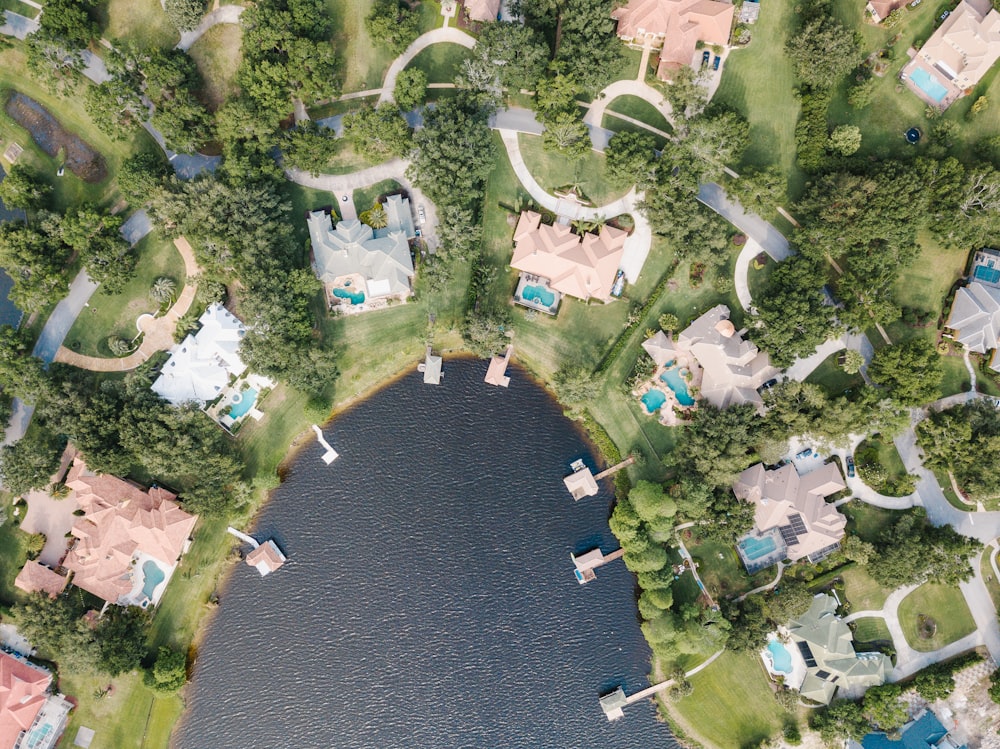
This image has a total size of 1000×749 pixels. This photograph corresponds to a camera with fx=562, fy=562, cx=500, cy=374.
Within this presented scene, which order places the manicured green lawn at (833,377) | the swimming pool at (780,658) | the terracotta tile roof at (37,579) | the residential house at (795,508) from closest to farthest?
the terracotta tile roof at (37,579), the residential house at (795,508), the manicured green lawn at (833,377), the swimming pool at (780,658)

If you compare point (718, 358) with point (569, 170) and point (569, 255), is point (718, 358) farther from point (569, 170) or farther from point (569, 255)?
point (569, 170)

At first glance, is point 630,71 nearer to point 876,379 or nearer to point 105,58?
point 876,379

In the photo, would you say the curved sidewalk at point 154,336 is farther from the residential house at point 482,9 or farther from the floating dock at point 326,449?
the residential house at point 482,9

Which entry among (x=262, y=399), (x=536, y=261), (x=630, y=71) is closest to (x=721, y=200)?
(x=630, y=71)

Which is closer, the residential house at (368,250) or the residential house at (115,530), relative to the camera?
the residential house at (115,530)

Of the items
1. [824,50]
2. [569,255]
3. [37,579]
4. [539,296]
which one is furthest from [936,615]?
[37,579]

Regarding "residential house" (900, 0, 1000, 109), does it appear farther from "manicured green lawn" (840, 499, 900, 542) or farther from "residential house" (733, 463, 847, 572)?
"manicured green lawn" (840, 499, 900, 542)

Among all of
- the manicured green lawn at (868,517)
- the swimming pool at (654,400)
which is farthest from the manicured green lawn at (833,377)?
the swimming pool at (654,400)
